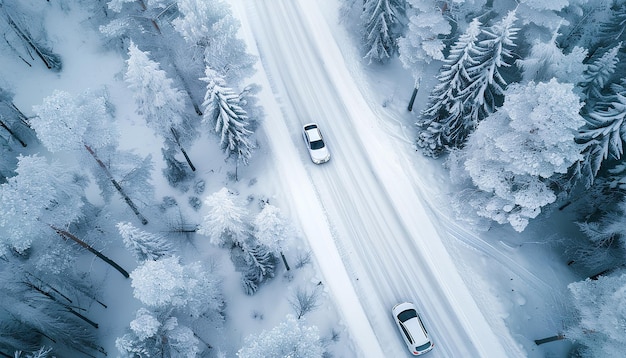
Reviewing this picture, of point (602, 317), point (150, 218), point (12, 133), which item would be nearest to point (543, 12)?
point (602, 317)

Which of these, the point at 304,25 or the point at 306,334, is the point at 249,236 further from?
the point at 304,25

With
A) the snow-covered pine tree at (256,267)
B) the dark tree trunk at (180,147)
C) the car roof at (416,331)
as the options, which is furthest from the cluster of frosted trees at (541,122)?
the dark tree trunk at (180,147)

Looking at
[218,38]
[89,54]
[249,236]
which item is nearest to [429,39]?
[218,38]

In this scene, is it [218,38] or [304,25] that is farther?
[304,25]

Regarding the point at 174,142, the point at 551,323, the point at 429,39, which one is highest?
the point at 429,39

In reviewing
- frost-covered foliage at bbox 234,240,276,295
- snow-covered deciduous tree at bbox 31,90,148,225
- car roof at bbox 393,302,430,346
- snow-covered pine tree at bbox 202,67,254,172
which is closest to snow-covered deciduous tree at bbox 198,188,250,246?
frost-covered foliage at bbox 234,240,276,295

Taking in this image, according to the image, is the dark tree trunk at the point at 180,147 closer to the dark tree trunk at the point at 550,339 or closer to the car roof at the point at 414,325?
the car roof at the point at 414,325

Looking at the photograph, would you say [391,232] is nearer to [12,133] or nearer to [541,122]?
[541,122]
